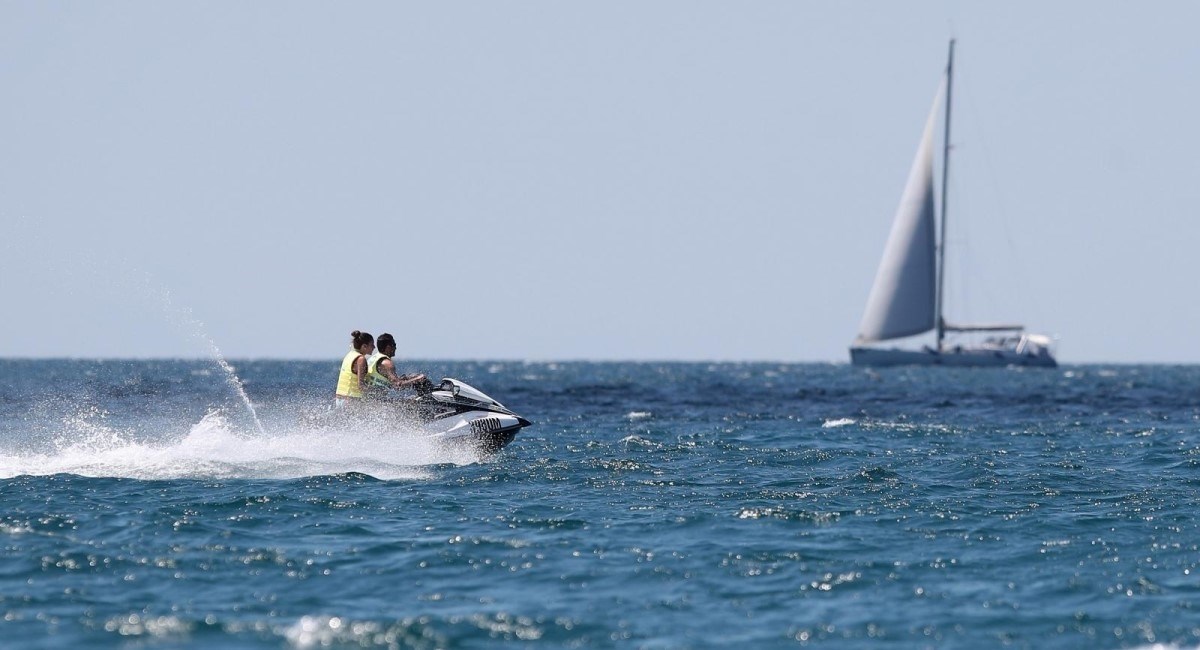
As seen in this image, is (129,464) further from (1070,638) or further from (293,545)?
(1070,638)

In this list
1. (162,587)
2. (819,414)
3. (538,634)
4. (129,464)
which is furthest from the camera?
(819,414)

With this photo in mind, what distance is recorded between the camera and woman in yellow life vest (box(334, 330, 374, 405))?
21.3 m

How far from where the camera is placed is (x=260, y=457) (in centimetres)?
2133

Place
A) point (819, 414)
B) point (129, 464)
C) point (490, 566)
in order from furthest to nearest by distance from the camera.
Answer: point (819, 414) < point (129, 464) < point (490, 566)

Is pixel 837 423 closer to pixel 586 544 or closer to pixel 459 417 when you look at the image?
pixel 459 417

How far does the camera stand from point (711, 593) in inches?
A: 477

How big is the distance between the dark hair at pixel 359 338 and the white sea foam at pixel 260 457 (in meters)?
1.26

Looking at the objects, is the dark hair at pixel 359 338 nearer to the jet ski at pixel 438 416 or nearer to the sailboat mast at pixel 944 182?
the jet ski at pixel 438 416

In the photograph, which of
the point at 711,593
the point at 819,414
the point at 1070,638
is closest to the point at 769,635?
the point at 711,593

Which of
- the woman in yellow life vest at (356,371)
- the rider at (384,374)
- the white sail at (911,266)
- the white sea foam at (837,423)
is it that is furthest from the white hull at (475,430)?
the white sail at (911,266)

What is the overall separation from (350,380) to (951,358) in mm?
92147

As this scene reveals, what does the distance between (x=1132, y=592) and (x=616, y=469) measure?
1014 cm

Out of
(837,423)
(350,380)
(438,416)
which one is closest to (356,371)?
(350,380)

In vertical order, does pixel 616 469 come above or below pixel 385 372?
below
